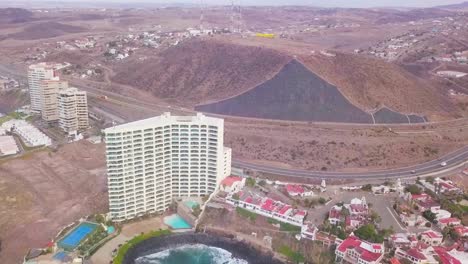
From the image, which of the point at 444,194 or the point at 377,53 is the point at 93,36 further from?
the point at 444,194

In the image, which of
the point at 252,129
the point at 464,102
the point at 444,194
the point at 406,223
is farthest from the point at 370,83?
the point at 406,223

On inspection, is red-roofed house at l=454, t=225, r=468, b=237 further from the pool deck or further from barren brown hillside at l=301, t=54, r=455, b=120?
barren brown hillside at l=301, t=54, r=455, b=120

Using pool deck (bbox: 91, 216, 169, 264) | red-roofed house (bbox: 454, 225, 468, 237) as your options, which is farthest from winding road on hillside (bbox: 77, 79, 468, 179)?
pool deck (bbox: 91, 216, 169, 264)

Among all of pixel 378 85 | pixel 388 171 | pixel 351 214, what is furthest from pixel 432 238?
pixel 378 85

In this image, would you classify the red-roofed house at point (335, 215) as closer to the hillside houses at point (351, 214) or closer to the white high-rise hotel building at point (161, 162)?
the hillside houses at point (351, 214)

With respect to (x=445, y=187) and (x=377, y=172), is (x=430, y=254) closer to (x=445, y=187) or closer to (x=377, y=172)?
(x=445, y=187)
